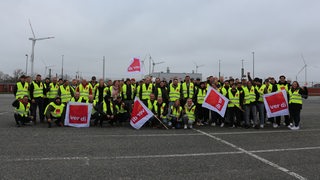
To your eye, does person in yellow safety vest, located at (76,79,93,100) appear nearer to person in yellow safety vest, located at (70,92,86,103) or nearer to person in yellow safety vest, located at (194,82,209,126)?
person in yellow safety vest, located at (70,92,86,103)

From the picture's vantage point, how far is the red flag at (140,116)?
12.3 metres

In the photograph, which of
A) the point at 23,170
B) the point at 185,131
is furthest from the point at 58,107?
the point at 23,170

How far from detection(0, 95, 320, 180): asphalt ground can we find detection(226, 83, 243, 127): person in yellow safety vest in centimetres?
167

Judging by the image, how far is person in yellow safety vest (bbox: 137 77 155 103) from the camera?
1373cm

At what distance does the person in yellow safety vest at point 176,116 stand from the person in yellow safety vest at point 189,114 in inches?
8.3

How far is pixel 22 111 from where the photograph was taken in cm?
1247

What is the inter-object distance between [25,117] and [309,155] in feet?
34.4

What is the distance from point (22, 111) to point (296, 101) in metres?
11.3

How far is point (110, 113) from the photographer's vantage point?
1295 centimetres

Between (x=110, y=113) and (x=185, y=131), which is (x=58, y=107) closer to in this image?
(x=110, y=113)

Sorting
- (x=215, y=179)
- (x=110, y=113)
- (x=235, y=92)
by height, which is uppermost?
(x=235, y=92)

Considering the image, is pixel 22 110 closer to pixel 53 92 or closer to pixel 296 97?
pixel 53 92

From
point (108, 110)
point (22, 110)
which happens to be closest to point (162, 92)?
point (108, 110)

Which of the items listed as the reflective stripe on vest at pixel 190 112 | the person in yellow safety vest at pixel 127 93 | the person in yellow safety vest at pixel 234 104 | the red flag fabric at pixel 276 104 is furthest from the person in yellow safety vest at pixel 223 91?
the person in yellow safety vest at pixel 127 93
